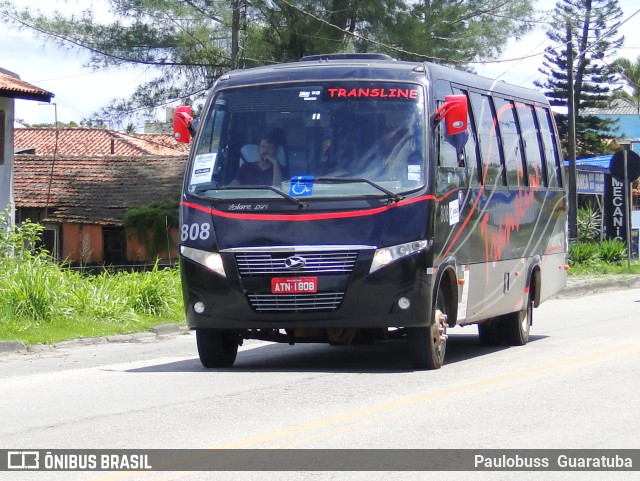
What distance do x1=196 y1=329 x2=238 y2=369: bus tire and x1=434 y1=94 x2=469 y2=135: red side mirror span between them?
113 inches

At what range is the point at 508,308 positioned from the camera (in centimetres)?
1391

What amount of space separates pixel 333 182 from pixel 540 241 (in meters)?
5.18

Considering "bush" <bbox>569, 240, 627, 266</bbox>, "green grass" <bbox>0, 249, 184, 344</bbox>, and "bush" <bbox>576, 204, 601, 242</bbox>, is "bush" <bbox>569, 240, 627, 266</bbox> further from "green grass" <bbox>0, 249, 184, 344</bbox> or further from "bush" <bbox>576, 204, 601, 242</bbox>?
"green grass" <bbox>0, 249, 184, 344</bbox>

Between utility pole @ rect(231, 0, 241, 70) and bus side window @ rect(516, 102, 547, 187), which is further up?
utility pole @ rect(231, 0, 241, 70)

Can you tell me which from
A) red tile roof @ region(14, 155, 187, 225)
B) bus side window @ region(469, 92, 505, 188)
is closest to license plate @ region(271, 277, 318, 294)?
bus side window @ region(469, 92, 505, 188)

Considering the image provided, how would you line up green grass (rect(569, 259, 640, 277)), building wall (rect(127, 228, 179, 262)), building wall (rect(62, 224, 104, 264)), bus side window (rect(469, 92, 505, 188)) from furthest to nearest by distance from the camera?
building wall (rect(62, 224, 104, 264))
building wall (rect(127, 228, 179, 262))
green grass (rect(569, 259, 640, 277))
bus side window (rect(469, 92, 505, 188))

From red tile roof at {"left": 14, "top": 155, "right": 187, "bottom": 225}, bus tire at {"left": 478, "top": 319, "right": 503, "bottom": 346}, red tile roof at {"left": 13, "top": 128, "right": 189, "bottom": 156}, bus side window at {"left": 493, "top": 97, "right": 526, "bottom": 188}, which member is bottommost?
bus tire at {"left": 478, "top": 319, "right": 503, "bottom": 346}

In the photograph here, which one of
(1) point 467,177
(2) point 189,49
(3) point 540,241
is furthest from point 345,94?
(2) point 189,49

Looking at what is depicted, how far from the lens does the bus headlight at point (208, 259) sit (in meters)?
10.9

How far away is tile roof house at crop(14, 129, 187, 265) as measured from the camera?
4366 cm

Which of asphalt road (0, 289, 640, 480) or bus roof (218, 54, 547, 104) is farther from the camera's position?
bus roof (218, 54, 547, 104)

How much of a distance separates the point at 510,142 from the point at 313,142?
373cm

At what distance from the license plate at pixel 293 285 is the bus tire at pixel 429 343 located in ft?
3.57

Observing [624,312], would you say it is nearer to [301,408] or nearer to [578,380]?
[578,380]
